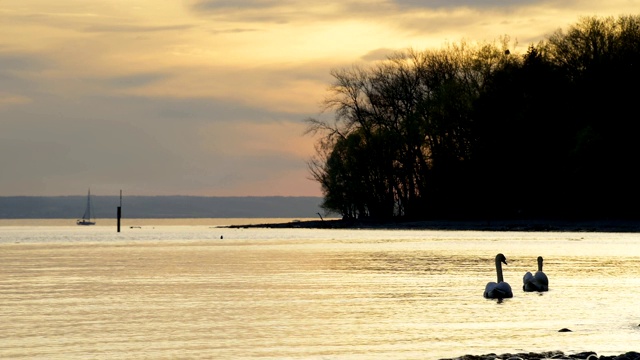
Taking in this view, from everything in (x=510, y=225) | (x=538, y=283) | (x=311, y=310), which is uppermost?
(x=510, y=225)

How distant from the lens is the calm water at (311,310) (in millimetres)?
22547

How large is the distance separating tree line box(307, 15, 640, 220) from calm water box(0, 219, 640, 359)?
41.5 meters

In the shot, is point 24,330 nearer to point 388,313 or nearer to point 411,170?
point 388,313

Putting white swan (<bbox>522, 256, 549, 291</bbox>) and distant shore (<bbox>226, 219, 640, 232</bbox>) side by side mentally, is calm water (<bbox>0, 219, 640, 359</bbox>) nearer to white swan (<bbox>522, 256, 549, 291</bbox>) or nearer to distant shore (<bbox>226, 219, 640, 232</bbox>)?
white swan (<bbox>522, 256, 549, 291</bbox>)

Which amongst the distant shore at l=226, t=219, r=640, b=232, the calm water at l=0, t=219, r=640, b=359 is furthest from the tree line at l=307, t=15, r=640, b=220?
the calm water at l=0, t=219, r=640, b=359

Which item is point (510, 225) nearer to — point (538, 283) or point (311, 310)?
point (538, 283)

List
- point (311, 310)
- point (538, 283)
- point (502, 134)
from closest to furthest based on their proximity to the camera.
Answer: point (311, 310) < point (538, 283) < point (502, 134)

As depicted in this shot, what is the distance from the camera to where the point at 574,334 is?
24281 millimetres

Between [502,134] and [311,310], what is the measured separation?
248 ft

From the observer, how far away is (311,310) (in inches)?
1179

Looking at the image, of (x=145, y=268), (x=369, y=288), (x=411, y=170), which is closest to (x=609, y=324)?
(x=369, y=288)

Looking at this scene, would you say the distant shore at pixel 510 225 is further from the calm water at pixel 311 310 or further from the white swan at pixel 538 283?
the white swan at pixel 538 283

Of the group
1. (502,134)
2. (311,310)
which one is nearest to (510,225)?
(502,134)

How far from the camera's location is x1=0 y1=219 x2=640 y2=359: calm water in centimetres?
2255
